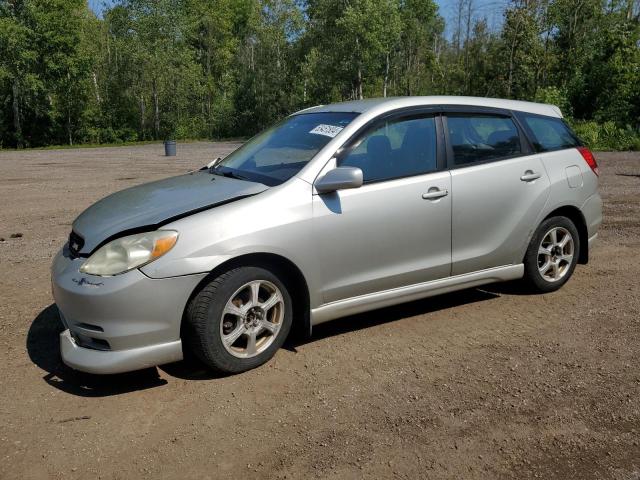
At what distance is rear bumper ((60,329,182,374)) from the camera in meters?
3.41

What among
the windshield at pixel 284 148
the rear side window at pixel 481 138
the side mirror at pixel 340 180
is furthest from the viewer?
the rear side window at pixel 481 138

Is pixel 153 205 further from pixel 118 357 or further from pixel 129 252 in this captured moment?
pixel 118 357

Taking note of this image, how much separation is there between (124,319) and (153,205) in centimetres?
88

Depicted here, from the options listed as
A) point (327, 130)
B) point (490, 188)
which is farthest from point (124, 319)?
point (490, 188)

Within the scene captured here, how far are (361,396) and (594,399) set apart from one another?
136 centimetres

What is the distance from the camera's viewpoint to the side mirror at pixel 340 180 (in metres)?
3.91

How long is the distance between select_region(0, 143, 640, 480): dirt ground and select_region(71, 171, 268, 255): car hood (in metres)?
0.96

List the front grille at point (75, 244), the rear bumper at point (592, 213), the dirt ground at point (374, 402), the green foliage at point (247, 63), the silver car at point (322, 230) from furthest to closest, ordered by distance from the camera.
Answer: the green foliage at point (247, 63), the rear bumper at point (592, 213), the front grille at point (75, 244), the silver car at point (322, 230), the dirt ground at point (374, 402)

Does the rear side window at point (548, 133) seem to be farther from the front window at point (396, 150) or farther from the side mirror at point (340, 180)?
the side mirror at point (340, 180)

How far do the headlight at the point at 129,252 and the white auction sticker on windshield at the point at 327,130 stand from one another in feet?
4.69

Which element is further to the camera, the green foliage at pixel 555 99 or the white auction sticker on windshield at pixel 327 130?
the green foliage at pixel 555 99

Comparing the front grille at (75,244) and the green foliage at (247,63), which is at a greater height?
the green foliage at (247,63)

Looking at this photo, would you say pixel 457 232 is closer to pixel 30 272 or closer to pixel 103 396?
pixel 103 396

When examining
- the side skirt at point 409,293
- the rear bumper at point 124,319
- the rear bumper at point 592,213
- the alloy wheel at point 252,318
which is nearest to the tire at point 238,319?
the alloy wheel at point 252,318
